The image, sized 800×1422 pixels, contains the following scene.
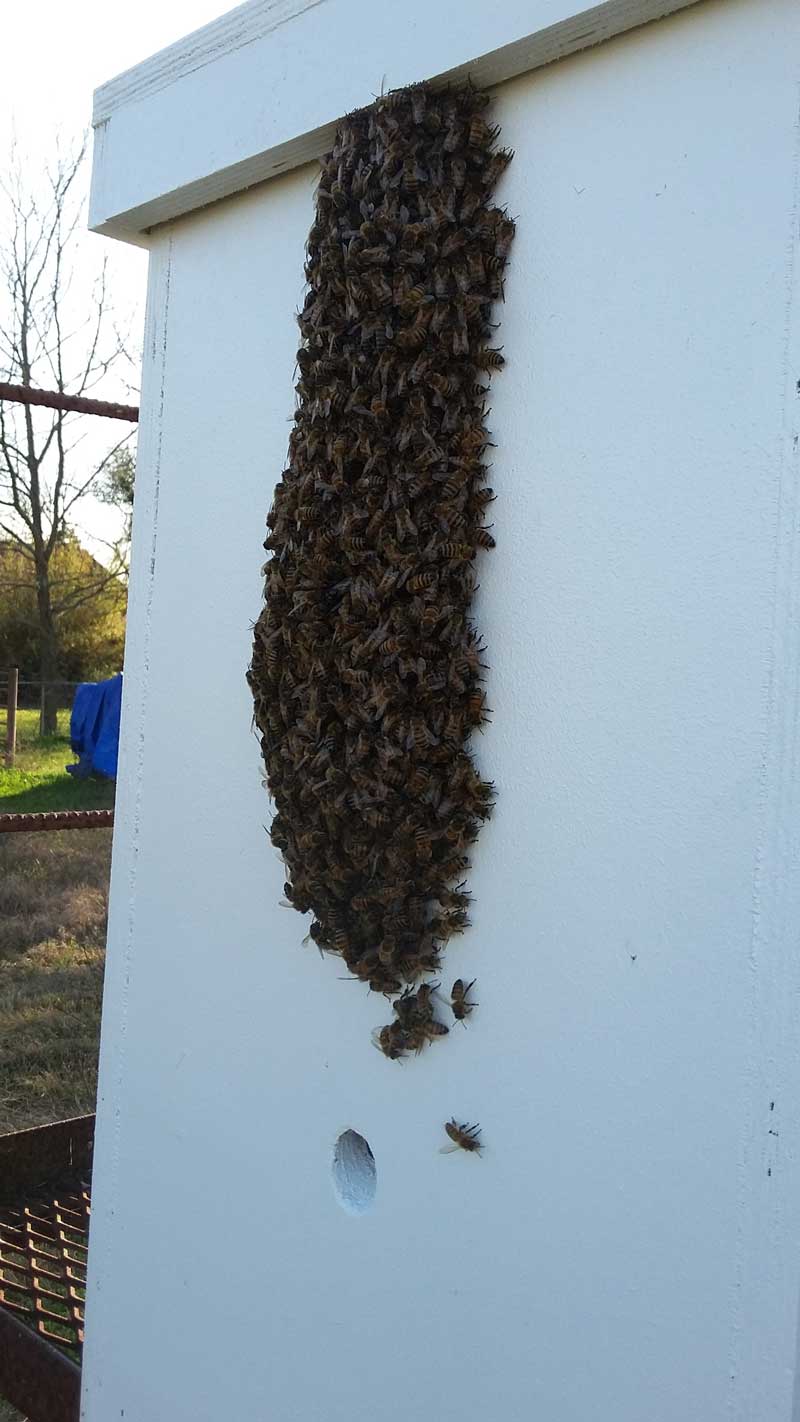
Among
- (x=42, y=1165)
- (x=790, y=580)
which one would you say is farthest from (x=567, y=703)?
(x=42, y=1165)

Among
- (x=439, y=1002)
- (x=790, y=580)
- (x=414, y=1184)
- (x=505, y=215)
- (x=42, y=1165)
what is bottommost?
(x=42, y=1165)

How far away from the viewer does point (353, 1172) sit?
2.33 meters

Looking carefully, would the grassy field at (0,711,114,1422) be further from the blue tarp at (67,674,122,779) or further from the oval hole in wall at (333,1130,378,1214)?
the oval hole in wall at (333,1130,378,1214)

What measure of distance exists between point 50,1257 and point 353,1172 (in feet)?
4.91

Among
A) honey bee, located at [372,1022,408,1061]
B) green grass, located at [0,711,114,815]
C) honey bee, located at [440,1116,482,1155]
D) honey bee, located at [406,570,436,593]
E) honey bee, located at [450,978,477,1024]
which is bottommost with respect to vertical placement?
green grass, located at [0,711,114,815]

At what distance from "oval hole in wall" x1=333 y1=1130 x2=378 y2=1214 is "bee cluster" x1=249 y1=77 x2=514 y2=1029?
0.84 ft

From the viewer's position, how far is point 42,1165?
3.96 metres

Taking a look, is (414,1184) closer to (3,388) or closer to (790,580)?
(790,580)

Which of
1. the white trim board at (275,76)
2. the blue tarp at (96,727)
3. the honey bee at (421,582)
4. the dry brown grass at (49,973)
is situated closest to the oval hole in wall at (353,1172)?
the honey bee at (421,582)

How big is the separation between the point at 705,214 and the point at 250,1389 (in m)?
2.31

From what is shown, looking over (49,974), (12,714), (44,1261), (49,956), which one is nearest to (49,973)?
(49,974)

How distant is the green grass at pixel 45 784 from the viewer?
38.4ft

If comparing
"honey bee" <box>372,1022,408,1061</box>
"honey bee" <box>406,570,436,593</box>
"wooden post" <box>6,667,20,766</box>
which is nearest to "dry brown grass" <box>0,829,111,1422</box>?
"wooden post" <box>6,667,20,766</box>

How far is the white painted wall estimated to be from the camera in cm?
174
